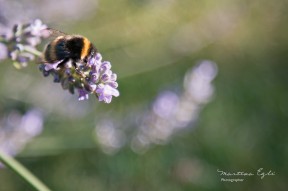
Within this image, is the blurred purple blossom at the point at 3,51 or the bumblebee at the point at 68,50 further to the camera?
the blurred purple blossom at the point at 3,51

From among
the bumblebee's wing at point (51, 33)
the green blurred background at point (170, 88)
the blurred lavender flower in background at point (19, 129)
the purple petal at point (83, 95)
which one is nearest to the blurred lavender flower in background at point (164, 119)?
the green blurred background at point (170, 88)

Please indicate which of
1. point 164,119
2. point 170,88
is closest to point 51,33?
point 164,119

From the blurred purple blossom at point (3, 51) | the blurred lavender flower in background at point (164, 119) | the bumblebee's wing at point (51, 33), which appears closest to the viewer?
the bumblebee's wing at point (51, 33)

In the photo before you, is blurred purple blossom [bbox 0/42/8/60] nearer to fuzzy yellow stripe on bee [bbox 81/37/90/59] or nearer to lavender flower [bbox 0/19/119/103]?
lavender flower [bbox 0/19/119/103]

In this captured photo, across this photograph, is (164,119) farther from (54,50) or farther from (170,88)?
(54,50)

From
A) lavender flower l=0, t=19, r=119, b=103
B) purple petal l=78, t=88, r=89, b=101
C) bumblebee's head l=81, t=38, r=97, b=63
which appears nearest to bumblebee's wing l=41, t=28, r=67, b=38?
lavender flower l=0, t=19, r=119, b=103

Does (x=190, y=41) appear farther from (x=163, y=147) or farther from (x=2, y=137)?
(x=2, y=137)

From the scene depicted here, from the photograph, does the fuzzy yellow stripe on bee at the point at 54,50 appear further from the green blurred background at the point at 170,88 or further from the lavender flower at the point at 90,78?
the green blurred background at the point at 170,88

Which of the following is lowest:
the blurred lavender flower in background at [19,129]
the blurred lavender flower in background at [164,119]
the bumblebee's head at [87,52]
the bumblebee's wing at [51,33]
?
the bumblebee's head at [87,52]
